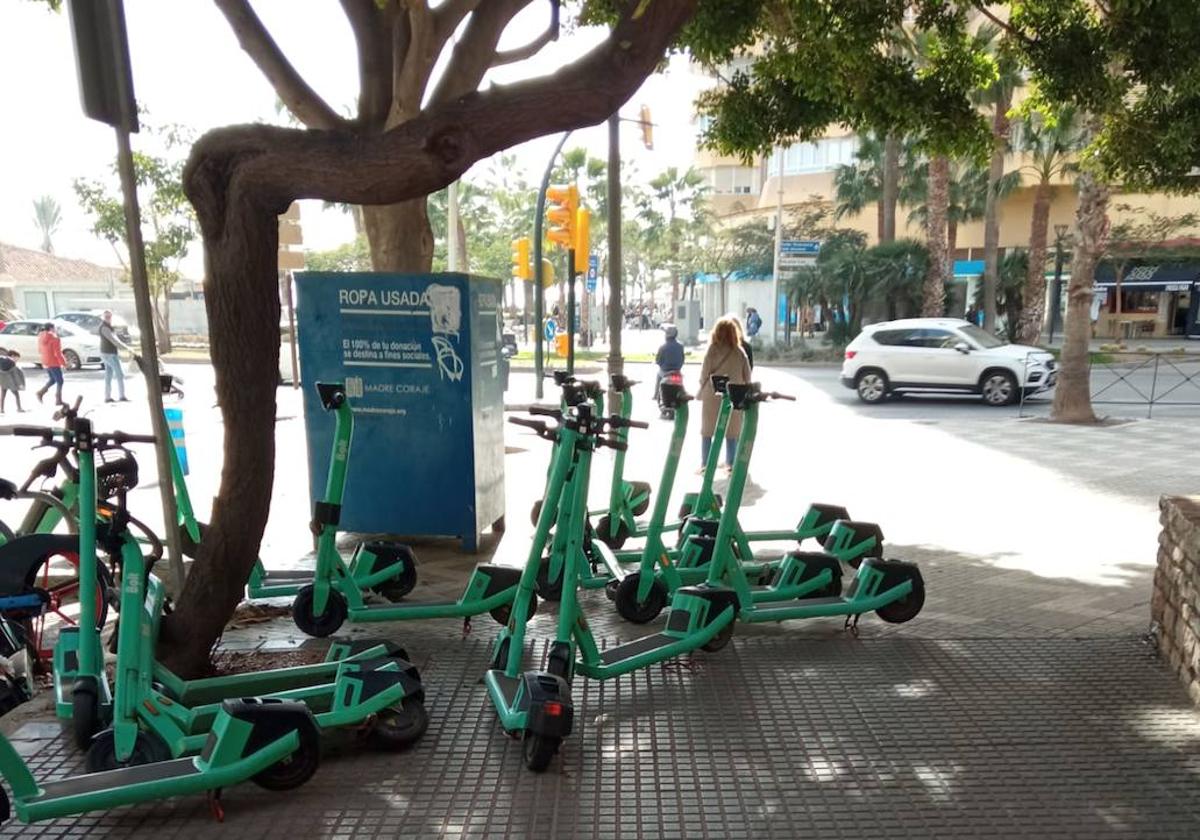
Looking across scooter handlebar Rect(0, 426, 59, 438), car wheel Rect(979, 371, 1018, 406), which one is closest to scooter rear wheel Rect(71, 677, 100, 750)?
scooter handlebar Rect(0, 426, 59, 438)

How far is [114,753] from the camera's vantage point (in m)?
2.94

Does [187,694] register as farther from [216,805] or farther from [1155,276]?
[1155,276]

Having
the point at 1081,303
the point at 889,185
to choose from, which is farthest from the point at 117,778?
the point at 889,185

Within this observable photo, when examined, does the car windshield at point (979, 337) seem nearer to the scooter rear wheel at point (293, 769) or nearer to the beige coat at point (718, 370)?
the beige coat at point (718, 370)

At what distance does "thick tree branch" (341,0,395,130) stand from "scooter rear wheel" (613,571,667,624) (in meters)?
3.20

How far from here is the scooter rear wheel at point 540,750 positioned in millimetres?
3182

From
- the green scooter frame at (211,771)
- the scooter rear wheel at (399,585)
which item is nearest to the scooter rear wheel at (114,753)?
the green scooter frame at (211,771)

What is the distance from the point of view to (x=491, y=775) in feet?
10.5

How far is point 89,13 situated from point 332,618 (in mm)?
2924

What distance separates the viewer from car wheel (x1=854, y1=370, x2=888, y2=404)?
52.9ft

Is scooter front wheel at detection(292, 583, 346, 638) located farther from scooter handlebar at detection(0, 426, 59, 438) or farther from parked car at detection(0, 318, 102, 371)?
parked car at detection(0, 318, 102, 371)

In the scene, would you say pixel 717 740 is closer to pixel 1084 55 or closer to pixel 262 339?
pixel 262 339

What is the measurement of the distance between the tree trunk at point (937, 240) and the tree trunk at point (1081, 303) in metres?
11.8

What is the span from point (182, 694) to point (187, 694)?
Answer: 4 centimetres
